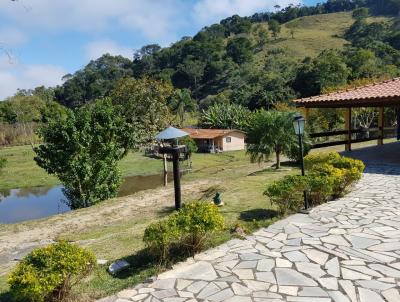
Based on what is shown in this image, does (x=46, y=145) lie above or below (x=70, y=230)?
above

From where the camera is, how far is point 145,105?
87.1ft

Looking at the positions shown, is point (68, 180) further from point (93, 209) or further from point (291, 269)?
point (291, 269)

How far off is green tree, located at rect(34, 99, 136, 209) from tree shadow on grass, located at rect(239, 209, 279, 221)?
26.4ft

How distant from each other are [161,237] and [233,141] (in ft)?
104

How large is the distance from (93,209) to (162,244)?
7.90m

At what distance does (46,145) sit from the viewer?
46.5 feet

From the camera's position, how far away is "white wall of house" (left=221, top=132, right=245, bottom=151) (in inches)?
1410

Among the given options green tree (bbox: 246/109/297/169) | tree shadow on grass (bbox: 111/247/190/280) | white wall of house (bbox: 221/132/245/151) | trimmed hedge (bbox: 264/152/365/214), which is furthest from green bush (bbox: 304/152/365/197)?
white wall of house (bbox: 221/132/245/151)

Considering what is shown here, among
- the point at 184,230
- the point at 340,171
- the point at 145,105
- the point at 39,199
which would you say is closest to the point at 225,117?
the point at 145,105

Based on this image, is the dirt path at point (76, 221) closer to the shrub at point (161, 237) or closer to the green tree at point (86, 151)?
the green tree at point (86, 151)

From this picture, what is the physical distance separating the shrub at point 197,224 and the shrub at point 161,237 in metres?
0.13

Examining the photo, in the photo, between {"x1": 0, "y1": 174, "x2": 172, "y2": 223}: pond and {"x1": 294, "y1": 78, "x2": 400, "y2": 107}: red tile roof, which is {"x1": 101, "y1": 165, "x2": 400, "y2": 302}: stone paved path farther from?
{"x1": 0, "y1": 174, "x2": 172, "y2": 223}: pond

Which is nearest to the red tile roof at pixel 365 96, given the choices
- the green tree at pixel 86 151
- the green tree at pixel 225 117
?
the green tree at pixel 86 151

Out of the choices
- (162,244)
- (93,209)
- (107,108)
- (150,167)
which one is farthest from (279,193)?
(150,167)
